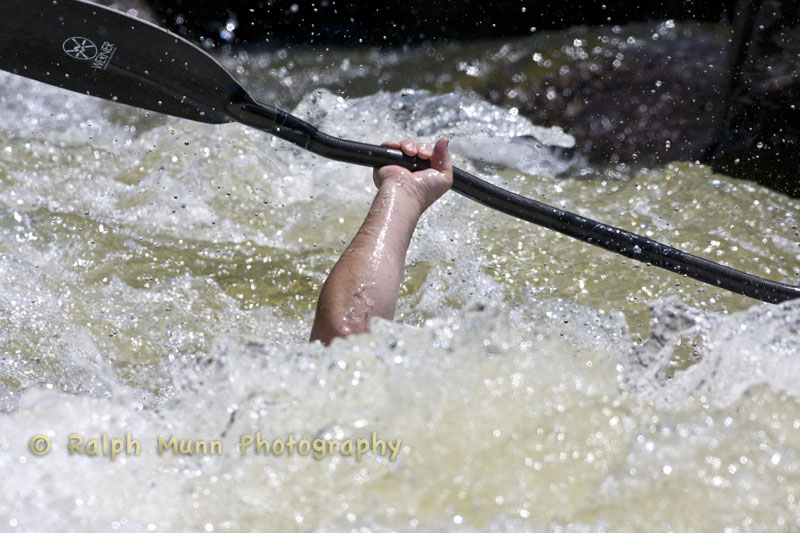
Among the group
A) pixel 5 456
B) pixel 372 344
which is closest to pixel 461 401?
pixel 372 344

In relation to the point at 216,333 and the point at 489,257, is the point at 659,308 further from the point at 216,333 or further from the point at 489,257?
the point at 216,333

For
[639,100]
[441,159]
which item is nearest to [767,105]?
[639,100]

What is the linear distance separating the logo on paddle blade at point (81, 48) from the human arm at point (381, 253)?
708mm

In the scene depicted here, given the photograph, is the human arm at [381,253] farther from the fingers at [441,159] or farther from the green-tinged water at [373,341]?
the green-tinged water at [373,341]

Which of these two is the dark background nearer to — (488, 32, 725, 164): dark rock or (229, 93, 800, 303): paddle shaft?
(488, 32, 725, 164): dark rock

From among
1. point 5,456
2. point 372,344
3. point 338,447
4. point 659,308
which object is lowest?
point 5,456

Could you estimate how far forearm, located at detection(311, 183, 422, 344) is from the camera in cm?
135

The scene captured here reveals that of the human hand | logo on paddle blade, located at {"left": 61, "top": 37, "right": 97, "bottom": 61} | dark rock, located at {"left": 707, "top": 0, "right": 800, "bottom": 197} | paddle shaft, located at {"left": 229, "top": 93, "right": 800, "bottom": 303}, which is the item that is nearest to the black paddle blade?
logo on paddle blade, located at {"left": 61, "top": 37, "right": 97, "bottom": 61}

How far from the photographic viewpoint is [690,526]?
92 cm

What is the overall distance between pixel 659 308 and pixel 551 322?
1.21 feet

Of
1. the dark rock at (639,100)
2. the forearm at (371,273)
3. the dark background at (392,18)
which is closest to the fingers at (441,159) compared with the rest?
the forearm at (371,273)

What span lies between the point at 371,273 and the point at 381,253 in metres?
0.06

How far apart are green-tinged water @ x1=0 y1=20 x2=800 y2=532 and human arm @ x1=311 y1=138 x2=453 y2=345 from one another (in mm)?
163

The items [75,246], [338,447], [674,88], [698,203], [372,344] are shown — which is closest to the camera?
[338,447]
